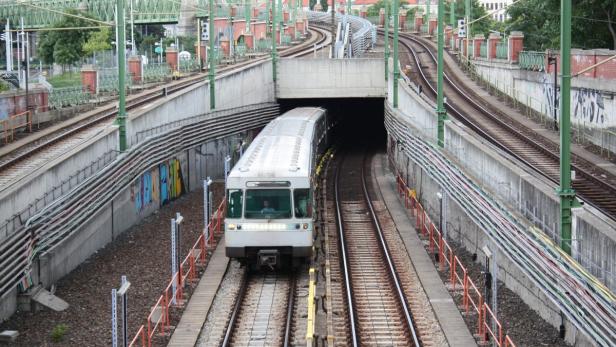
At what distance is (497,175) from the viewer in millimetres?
26594

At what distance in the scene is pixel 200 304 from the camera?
2425 centimetres

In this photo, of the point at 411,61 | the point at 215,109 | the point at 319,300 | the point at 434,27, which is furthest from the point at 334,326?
the point at 434,27

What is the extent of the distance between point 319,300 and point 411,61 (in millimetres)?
49670

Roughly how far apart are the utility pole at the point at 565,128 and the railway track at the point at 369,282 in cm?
390

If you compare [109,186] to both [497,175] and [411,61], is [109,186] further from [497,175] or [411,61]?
[411,61]

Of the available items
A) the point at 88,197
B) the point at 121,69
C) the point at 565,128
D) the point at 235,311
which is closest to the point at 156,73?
the point at 121,69

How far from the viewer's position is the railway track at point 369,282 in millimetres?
21812

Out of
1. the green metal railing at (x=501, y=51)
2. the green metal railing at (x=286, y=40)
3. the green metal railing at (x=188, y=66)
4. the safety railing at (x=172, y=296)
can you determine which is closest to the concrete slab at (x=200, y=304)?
the safety railing at (x=172, y=296)

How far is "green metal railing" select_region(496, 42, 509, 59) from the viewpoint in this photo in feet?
196

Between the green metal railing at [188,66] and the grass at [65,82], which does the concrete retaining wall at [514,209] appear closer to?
the grass at [65,82]

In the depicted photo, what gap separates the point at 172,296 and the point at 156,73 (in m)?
39.6

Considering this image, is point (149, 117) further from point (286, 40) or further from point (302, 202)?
point (286, 40)

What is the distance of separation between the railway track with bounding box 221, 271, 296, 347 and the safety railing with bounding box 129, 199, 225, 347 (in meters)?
1.45

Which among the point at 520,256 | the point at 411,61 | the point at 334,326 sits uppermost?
the point at 411,61
